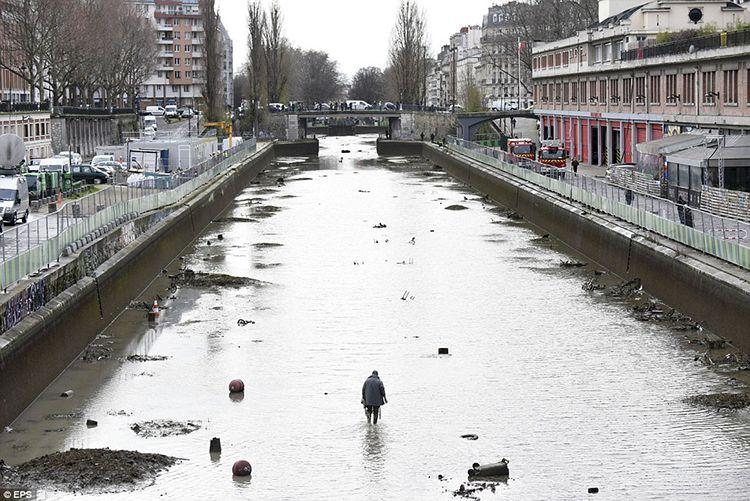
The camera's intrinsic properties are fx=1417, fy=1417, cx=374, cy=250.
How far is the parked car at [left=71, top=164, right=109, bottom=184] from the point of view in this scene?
2694 inches

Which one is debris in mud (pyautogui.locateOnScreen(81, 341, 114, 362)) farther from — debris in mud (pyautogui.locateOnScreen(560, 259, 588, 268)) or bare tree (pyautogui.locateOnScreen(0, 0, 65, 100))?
bare tree (pyautogui.locateOnScreen(0, 0, 65, 100))

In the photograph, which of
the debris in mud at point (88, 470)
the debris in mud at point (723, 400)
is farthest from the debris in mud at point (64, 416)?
the debris in mud at point (723, 400)

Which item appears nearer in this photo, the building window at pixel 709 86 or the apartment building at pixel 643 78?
the apartment building at pixel 643 78

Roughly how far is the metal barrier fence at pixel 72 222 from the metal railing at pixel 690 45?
75.7 feet

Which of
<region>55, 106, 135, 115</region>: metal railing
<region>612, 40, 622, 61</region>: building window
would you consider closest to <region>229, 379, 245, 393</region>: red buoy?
<region>612, 40, 622, 61</region>: building window

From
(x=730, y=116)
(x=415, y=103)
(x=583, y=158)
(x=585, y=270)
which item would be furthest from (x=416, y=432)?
(x=415, y=103)

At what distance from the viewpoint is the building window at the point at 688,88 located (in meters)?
62.6

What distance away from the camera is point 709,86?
5984 centimetres

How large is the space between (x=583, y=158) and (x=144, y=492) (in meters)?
67.6

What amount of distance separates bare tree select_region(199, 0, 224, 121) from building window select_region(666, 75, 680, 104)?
199 feet

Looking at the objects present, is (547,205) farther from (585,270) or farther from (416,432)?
(416,432)

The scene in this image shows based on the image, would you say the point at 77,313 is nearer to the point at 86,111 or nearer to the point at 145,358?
the point at 145,358

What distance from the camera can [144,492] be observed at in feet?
73.0

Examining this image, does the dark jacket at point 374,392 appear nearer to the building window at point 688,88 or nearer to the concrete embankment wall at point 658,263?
the concrete embankment wall at point 658,263
